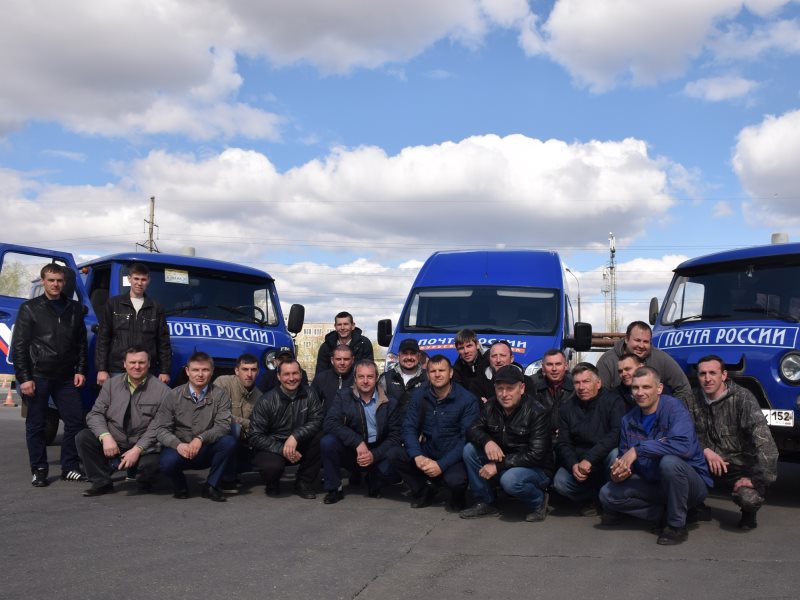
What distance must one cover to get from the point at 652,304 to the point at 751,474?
3.50 meters

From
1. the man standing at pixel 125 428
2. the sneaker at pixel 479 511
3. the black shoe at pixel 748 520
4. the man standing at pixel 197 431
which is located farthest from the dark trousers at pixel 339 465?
the black shoe at pixel 748 520

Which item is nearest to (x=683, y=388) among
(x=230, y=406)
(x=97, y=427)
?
(x=230, y=406)

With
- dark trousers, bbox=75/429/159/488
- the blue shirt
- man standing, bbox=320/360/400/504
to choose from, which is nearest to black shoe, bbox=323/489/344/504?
man standing, bbox=320/360/400/504

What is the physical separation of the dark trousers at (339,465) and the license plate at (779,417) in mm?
3451

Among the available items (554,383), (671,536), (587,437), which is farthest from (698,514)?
(554,383)

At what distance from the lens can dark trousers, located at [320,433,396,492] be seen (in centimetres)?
757

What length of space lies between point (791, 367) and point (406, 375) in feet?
12.2

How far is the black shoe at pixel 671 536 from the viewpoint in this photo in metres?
5.80

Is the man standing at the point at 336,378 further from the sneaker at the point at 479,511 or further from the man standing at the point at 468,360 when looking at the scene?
the sneaker at the point at 479,511

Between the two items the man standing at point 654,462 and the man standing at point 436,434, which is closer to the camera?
the man standing at point 654,462

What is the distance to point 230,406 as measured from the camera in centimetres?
786

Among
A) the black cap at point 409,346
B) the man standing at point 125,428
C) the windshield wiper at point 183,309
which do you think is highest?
the windshield wiper at point 183,309

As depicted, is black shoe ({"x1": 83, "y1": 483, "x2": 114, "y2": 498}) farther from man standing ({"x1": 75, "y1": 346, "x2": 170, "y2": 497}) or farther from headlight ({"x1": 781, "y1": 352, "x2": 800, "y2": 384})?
headlight ({"x1": 781, "y1": 352, "x2": 800, "y2": 384})

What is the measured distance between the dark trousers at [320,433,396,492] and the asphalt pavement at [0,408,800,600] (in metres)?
0.26
